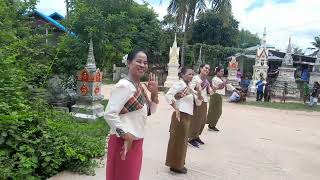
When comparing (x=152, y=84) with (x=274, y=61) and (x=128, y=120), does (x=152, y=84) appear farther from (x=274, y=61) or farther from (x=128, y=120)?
(x=274, y=61)

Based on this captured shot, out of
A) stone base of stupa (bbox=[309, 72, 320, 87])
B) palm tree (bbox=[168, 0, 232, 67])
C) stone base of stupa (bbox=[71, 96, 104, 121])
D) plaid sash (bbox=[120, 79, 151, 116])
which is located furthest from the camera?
stone base of stupa (bbox=[309, 72, 320, 87])

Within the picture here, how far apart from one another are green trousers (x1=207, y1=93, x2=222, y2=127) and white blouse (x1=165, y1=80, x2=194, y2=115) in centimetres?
317

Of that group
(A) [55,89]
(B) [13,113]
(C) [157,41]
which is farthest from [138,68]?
(C) [157,41]

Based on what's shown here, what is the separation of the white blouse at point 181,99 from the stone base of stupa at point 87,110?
335 cm

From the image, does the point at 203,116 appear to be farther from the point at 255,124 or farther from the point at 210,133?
the point at 255,124

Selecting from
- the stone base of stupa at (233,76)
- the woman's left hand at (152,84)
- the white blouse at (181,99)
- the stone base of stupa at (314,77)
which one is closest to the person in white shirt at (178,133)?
the white blouse at (181,99)

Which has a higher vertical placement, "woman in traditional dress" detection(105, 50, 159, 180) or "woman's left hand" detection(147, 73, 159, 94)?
"woman's left hand" detection(147, 73, 159, 94)

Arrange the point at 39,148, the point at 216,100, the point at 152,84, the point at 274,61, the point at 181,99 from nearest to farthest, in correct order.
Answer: the point at 152,84 < the point at 39,148 < the point at 181,99 < the point at 216,100 < the point at 274,61

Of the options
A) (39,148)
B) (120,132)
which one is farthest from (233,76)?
(120,132)

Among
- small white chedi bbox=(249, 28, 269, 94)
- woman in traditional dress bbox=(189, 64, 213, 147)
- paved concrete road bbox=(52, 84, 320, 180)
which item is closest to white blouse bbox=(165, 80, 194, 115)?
paved concrete road bbox=(52, 84, 320, 180)

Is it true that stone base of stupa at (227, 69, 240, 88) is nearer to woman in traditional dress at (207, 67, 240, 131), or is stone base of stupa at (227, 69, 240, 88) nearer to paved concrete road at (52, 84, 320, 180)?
paved concrete road at (52, 84, 320, 180)

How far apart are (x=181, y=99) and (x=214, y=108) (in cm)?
346

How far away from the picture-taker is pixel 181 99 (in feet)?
19.9

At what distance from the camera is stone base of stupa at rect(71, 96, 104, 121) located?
885 centimetres
